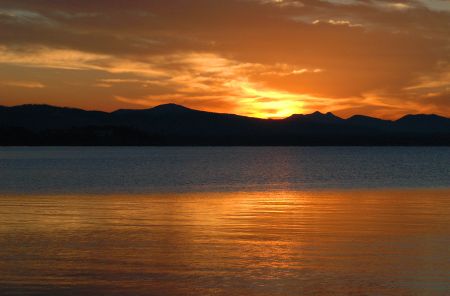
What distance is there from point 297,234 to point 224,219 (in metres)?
4.70

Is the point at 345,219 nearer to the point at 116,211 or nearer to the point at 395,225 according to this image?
the point at 395,225

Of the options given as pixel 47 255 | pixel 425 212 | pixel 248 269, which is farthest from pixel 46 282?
pixel 425 212

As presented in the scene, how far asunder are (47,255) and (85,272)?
2.36 meters

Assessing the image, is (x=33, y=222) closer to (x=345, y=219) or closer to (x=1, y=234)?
(x=1, y=234)

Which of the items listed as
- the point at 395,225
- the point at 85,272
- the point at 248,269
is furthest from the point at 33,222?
the point at 395,225

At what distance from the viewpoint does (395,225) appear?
77.0 feet

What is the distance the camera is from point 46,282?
46.4ft

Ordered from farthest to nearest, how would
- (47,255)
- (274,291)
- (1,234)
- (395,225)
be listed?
(395,225)
(1,234)
(47,255)
(274,291)

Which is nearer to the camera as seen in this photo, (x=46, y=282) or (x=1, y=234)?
(x=46, y=282)

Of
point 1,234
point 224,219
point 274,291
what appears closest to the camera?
point 274,291

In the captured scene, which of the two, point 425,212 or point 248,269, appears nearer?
point 248,269

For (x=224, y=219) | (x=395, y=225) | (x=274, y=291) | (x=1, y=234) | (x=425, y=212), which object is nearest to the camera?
(x=274, y=291)

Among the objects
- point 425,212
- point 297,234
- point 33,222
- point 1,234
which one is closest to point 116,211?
point 33,222

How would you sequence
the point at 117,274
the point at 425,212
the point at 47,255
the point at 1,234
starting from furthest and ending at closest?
the point at 425,212, the point at 1,234, the point at 47,255, the point at 117,274
